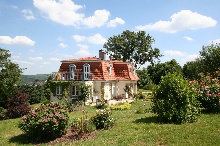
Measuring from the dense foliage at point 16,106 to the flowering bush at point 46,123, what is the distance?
1062 cm

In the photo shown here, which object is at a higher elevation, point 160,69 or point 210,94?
point 160,69

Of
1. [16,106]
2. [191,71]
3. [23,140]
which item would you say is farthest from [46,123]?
[191,71]

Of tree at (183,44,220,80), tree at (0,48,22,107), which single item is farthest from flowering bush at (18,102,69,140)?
tree at (183,44,220,80)

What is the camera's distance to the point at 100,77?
1335 inches

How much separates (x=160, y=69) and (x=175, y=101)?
5122cm

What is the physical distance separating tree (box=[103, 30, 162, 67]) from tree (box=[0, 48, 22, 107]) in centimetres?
3739

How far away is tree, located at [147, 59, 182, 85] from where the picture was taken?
63.3m

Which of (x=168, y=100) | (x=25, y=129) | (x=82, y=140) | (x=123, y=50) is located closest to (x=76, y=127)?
(x=82, y=140)

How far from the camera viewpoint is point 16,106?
24.1 m

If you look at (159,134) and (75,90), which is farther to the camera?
(75,90)

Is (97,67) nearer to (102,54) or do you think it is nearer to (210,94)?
(102,54)

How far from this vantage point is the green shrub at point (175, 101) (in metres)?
13.4

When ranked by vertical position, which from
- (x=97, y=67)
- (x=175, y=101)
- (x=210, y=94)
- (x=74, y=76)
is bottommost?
(x=175, y=101)

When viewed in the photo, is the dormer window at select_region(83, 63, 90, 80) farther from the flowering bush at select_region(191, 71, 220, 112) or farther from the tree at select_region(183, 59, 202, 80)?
the tree at select_region(183, 59, 202, 80)
